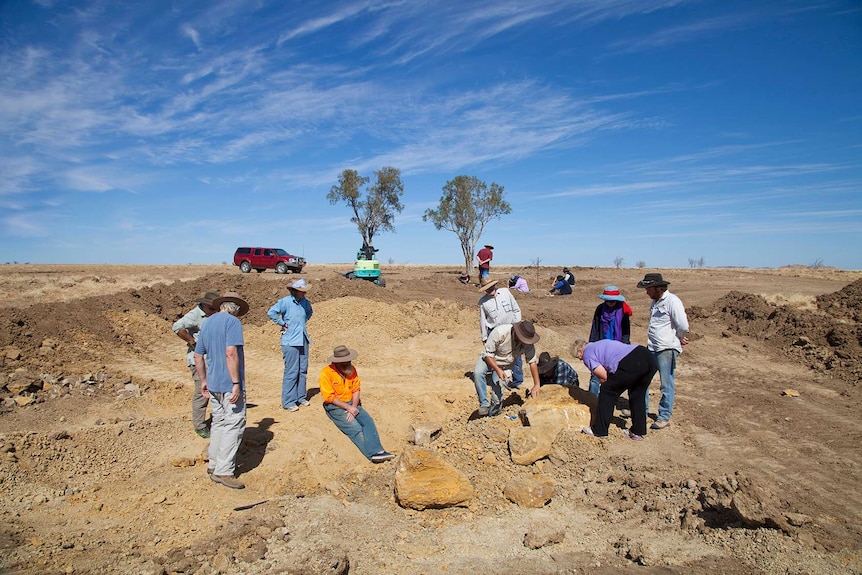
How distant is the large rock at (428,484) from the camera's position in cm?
448

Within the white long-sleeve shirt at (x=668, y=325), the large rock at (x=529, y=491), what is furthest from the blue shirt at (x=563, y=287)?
the large rock at (x=529, y=491)

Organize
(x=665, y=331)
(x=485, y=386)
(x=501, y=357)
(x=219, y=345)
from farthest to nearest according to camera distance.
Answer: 1. (x=485, y=386)
2. (x=501, y=357)
3. (x=665, y=331)
4. (x=219, y=345)

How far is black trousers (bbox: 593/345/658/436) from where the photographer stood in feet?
17.6

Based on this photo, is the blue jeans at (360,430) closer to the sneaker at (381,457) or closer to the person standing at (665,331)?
the sneaker at (381,457)

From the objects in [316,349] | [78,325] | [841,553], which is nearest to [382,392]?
[316,349]

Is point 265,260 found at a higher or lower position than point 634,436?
Answer: higher

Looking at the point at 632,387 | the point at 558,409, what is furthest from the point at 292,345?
the point at 632,387

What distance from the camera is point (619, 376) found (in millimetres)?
5438

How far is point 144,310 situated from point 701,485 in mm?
13679

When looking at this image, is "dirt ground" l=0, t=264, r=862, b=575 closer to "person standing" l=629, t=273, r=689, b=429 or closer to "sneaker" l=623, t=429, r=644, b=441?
"sneaker" l=623, t=429, r=644, b=441

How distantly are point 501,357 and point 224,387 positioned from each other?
3112 mm

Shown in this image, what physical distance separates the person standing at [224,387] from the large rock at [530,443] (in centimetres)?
273

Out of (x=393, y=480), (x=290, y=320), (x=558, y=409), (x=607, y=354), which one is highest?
(x=290, y=320)

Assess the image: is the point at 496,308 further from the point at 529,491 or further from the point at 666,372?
the point at 529,491
